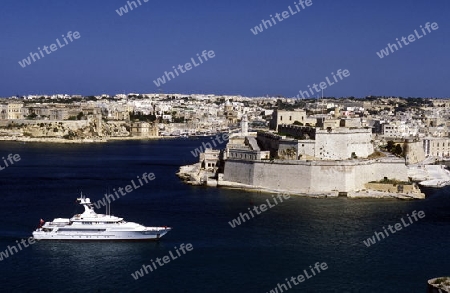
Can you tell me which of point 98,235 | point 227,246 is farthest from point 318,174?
point 98,235

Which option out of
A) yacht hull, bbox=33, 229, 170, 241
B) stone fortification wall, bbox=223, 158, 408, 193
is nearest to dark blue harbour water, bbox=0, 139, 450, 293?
yacht hull, bbox=33, 229, 170, 241

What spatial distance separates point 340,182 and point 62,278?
9.17 m

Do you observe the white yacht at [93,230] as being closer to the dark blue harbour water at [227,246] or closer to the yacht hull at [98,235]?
the yacht hull at [98,235]

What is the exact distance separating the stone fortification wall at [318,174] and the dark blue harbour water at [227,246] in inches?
31.9

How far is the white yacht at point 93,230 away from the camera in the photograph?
36.9ft

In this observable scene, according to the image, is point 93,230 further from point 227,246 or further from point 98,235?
point 227,246

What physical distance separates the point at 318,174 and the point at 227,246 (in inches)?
239

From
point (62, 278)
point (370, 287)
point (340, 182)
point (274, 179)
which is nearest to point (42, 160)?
point (274, 179)

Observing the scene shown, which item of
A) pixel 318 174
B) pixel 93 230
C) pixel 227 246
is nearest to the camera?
pixel 227 246

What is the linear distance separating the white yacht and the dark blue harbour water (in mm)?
175

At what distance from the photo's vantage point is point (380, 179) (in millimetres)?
17656

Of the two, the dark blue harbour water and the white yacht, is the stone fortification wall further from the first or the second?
the white yacht

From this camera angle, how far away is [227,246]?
11000 mm

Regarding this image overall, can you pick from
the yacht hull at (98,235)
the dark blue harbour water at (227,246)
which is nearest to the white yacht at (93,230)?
the yacht hull at (98,235)
